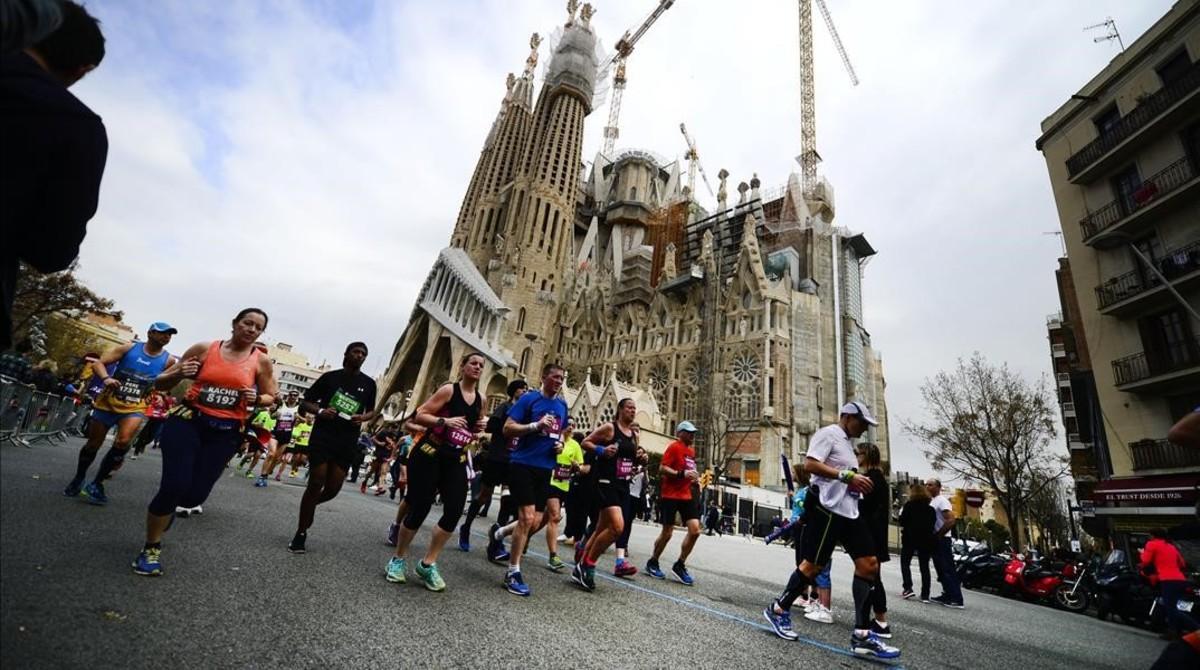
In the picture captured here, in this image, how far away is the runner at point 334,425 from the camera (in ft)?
15.5

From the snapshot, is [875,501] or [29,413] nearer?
[875,501]

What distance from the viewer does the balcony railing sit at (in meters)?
→ 14.2

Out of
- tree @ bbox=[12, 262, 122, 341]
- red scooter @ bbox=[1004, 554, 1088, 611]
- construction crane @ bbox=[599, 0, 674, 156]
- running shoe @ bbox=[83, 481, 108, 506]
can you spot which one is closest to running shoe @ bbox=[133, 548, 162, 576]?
running shoe @ bbox=[83, 481, 108, 506]

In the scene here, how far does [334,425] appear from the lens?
4.88 m

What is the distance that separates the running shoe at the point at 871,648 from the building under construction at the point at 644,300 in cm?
2995

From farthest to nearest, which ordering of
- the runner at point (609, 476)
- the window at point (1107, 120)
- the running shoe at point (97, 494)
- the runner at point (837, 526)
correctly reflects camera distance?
the window at point (1107, 120)
the running shoe at point (97, 494)
the runner at point (609, 476)
the runner at point (837, 526)

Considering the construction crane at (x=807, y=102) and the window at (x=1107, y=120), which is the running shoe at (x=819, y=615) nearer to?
the window at (x=1107, y=120)

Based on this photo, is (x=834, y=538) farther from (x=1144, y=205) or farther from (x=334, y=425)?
(x=1144, y=205)

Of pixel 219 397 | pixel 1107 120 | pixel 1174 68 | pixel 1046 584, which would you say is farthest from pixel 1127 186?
pixel 219 397

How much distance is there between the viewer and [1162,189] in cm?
1544

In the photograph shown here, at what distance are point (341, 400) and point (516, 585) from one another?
7.73 ft

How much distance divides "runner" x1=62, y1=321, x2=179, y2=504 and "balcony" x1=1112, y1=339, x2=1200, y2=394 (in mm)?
21709

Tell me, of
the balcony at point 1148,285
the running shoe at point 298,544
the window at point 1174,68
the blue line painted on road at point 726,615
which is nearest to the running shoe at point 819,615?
the blue line painted on road at point 726,615

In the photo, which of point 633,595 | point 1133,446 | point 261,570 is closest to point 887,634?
point 633,595
